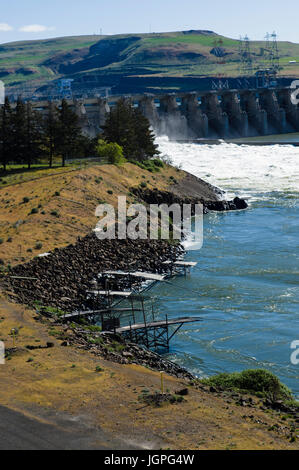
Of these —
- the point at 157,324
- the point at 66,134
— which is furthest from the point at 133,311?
the point at 66,134

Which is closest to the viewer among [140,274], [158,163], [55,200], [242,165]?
[140,274]

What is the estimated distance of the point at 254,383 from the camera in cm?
3123

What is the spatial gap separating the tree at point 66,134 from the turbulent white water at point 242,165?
20239 mm

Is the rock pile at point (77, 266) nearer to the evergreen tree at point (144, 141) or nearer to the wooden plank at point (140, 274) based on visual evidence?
the wooden plank at point (140, 274)

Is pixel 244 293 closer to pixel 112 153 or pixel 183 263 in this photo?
pixel 183 263

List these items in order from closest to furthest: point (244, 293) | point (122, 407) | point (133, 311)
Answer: point (122, 407), point (133, 311), point (244, 293)

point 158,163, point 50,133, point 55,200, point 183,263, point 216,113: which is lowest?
point 183,263

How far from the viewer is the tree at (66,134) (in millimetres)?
77375

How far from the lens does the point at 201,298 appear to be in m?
46.2

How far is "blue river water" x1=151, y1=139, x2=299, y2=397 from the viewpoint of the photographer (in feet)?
120

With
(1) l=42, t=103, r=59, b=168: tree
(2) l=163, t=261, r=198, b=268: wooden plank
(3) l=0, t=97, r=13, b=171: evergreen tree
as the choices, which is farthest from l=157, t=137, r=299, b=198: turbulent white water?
(2) l=163, t=261, r=198, b=268: wooden plank

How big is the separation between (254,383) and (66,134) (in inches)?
2076
